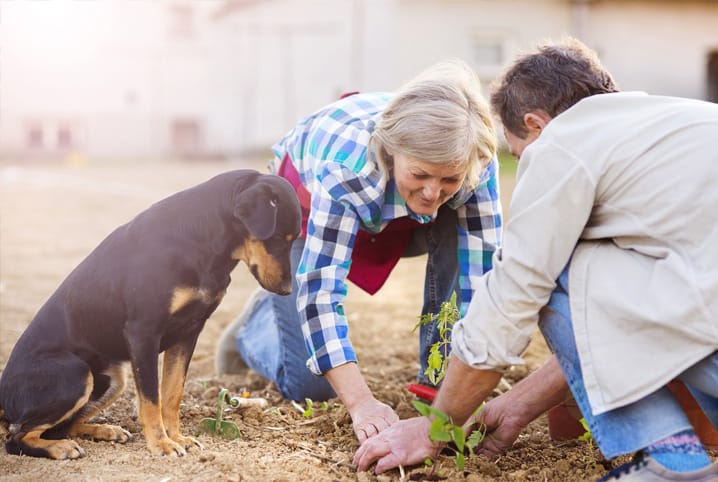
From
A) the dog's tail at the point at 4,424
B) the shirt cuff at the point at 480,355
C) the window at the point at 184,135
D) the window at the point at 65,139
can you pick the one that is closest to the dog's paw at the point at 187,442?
the dog's tail at the point at 4,424

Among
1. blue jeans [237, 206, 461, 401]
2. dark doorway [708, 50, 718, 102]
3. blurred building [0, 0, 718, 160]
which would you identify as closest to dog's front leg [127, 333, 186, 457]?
blue jeans [237, 206, 461, 401]

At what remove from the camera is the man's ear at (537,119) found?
2795mm

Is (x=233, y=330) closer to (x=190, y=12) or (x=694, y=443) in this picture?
(x=694, y=443)

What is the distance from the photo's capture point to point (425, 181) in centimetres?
309

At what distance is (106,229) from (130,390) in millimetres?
6710

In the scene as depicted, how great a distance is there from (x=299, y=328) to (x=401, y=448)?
145 cm

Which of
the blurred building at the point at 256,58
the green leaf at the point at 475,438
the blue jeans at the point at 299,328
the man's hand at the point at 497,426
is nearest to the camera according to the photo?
the green leaf at the point at 475,438

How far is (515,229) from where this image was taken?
2.42m

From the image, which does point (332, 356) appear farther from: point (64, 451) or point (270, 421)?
point (64, 451)

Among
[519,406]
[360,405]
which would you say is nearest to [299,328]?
[360,405]


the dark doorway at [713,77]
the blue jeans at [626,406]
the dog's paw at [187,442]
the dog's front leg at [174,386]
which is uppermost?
the blue jeans at [626,406]

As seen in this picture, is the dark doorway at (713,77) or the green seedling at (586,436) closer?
the green seedling at (586,436)

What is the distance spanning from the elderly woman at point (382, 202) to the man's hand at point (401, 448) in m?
0.13

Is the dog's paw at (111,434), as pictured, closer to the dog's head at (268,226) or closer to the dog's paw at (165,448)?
the dog's paw at (165,448)
